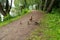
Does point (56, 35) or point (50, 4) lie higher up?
point (50, 4)

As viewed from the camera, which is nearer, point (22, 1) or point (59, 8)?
point (59, 8)

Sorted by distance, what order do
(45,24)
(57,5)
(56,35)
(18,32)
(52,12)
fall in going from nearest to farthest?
(56,35)
(18,32)
(45,24)
(52,12)
(57,5)

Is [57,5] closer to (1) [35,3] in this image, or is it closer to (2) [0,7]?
(1) [35,3]

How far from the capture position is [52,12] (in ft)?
41.7

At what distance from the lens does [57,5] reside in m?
13.6

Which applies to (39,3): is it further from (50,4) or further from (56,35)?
(56,35)

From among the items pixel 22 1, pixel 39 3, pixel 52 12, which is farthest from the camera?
pixel 22 1

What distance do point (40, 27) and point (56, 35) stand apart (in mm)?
1289

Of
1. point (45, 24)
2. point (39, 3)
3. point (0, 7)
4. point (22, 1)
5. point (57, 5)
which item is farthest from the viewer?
A: point (0, 7)

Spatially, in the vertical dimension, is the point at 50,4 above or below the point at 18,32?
above

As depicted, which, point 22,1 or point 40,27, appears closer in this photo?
point 40,27

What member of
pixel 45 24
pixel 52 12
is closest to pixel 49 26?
pixel 45 24

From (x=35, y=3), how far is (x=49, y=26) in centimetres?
627

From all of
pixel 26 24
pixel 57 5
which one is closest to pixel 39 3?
pixel 57 5
